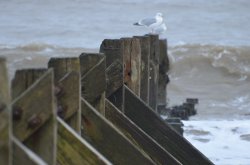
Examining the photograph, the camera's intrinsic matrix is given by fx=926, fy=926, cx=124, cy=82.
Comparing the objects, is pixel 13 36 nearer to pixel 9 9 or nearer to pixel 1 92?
pixel 9 9

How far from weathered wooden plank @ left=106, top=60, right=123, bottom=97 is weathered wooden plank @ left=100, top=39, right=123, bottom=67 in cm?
5

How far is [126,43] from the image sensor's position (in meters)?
5.57

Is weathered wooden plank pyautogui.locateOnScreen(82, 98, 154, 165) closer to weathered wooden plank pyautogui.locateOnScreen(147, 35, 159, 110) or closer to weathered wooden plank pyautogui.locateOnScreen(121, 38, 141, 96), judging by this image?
weathered wooden plank pyautogui.locateOnScreen(121, 38, 141, 96)

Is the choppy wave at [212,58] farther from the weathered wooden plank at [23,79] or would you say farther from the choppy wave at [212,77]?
the weathered wooden plank at [23,79]

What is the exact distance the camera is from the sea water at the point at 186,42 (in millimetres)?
9609

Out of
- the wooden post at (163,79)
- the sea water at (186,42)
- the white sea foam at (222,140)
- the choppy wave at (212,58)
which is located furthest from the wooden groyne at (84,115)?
the choppy wave at (212,58)

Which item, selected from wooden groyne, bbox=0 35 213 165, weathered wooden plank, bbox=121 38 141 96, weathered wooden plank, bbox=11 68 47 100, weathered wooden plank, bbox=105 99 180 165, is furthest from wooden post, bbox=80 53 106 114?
weathered wooden plank, bbox=121 38 141 96

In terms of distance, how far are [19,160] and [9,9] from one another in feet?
121

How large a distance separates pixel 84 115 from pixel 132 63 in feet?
6.39

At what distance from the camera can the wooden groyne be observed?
2.74 meters

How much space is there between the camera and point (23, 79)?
2.84m

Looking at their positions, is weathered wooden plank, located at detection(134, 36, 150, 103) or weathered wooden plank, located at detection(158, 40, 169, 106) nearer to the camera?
weathered wooden plank, located at detection(134, 36, 150, 103)

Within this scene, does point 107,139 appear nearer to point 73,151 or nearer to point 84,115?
point 84,115

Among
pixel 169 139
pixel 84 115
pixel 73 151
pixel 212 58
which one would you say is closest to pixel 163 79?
pixel 169 139
